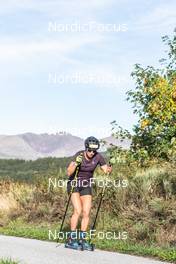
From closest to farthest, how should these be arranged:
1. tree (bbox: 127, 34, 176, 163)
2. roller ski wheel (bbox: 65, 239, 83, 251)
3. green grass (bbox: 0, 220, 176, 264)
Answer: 1. green grass (bbox: 0, 220, 176, 264)
2. roller ski wheel (bbox: 65, 239, 83, 251)
3. tree (bbox: 127, 34, 176, 163)

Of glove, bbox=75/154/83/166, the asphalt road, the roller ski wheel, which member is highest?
glove, bbox=75/154/83/166

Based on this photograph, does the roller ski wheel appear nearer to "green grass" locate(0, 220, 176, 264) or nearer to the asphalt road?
the asphalt road

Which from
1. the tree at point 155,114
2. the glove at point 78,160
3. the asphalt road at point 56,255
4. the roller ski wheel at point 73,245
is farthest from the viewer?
the tree at point 155,114

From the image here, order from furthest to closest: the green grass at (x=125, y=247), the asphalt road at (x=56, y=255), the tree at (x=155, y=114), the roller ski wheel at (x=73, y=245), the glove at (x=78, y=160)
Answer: the tree at (x=155, y=114) → the glove at (x=78, y=160) → the roller ski wheel at (x=73, y=245) → the green grass at (x=125, y=247) → the asphalt road at (x=56, y=255)

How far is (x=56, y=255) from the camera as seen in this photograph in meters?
12.2

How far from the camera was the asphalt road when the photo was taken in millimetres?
11547

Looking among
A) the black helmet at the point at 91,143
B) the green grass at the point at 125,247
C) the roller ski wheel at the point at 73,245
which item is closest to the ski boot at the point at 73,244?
the roller ski wheel at the point at 73,245

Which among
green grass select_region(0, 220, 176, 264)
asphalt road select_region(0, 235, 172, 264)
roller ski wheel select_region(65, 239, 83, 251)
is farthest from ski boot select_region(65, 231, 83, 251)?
green grass select_region(0, 220, 176, 264)

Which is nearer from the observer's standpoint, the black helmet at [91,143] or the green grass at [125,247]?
the green grass at [125,247]

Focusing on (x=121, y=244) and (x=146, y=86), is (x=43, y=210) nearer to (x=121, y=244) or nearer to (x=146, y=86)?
(x=121, y=244)

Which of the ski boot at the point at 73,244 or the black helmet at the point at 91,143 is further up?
the black helmet at the point at 91,143

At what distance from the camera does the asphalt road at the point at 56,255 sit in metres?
11.5

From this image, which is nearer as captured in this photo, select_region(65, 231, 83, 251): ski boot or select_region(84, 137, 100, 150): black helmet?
select_region(65, 231, 83, 251): ski boot

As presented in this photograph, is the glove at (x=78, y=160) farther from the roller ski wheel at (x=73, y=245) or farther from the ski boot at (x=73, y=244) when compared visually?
the roller ski wheel at (x=73, y=245)
